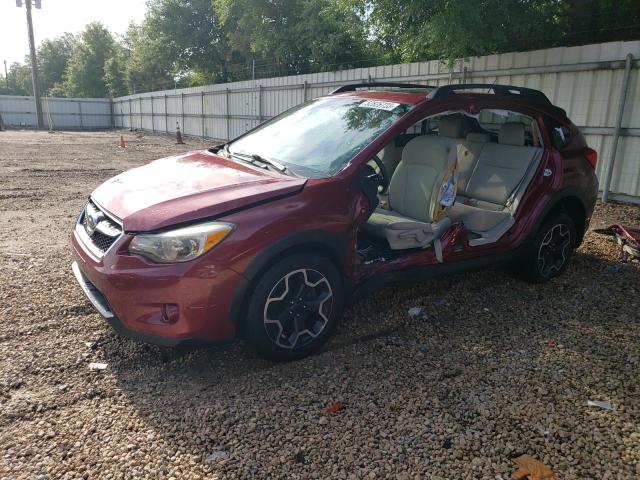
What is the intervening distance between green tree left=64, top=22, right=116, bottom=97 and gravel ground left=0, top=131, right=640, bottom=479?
192 feet

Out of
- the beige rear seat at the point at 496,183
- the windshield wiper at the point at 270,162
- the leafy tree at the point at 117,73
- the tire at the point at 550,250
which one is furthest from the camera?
the leafy tree at the point at 117,73

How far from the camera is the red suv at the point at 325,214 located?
9.43 feet

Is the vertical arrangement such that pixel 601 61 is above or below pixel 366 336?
above

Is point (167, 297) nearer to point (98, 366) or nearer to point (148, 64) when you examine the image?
point (98, 366)

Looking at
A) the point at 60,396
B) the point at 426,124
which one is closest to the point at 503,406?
the point at 60,396

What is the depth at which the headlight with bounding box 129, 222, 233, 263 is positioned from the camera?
283 centimetres

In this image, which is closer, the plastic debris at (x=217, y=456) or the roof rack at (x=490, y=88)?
the plastic debris at (x=217, y=456)

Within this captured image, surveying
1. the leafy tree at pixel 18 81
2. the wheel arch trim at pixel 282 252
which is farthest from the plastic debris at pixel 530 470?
the leafy tree at pixel 18 81

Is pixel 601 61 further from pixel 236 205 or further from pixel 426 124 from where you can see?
pixel 236 205

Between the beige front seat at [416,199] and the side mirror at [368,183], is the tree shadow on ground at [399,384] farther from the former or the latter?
the side mirror at [368,183]

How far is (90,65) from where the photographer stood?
184 feet

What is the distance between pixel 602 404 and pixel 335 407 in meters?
1.58

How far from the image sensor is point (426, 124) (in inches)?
193

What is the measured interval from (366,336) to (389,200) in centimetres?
138
